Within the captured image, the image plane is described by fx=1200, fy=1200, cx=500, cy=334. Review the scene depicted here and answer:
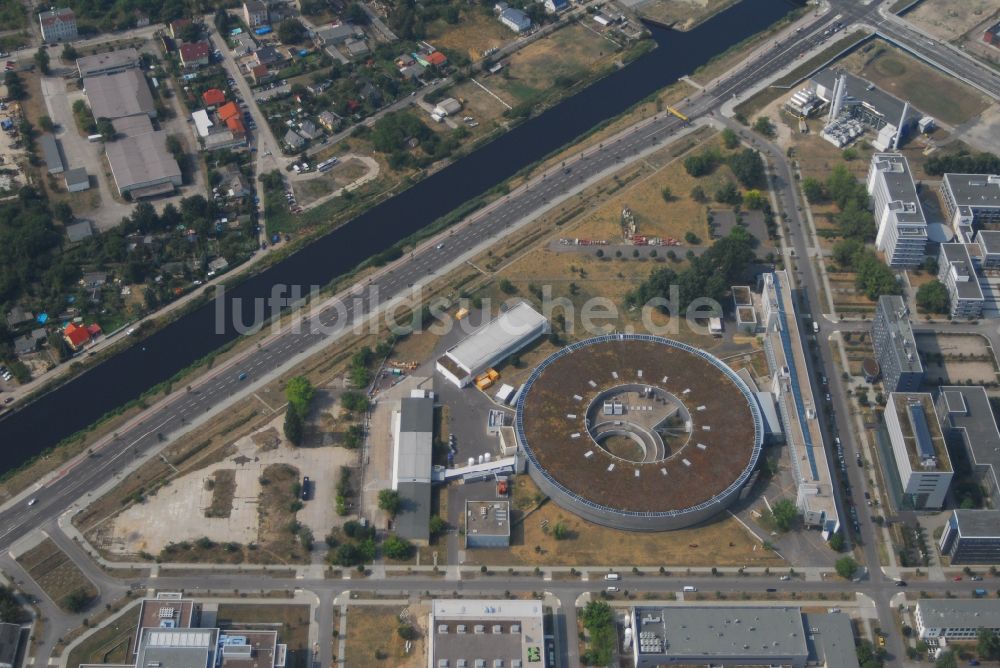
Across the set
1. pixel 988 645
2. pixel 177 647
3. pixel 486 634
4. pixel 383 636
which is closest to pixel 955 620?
pixel 988 645

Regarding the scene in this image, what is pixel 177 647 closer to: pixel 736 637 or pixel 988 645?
pixel 736 637

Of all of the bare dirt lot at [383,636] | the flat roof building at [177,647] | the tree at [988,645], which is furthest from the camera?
the bare dirt lot at [383,636]

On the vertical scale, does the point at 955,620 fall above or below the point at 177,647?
above

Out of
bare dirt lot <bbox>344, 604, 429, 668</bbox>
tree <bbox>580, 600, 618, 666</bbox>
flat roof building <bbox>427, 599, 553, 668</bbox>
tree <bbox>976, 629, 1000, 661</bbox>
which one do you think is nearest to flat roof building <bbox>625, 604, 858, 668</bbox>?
tree <bbox>580, 600, 618, 666</bbox>

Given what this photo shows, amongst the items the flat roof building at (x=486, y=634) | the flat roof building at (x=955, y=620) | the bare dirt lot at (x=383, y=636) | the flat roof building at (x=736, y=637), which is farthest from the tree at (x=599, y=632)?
the flat roof building at (x=955, y=620)

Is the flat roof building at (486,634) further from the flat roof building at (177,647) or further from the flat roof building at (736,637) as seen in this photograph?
the flat roof building at (177,647)
